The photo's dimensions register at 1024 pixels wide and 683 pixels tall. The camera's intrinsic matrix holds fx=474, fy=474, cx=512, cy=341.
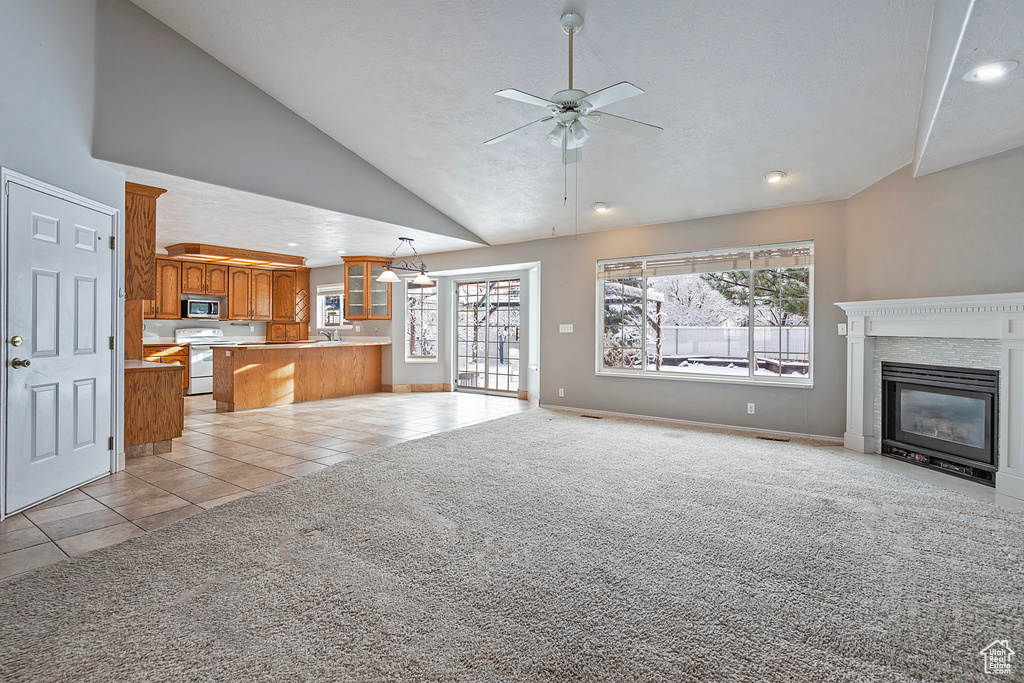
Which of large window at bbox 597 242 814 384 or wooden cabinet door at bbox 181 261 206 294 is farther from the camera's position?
wooden cabinet door at bbox 181 261 206 294

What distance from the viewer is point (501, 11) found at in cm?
320

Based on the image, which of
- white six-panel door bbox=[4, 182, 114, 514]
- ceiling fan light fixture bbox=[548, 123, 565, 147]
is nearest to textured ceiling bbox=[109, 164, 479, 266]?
white six-panel door bbox=[4, 182, 114, 514]

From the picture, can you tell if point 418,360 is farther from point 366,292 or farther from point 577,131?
point 577,131

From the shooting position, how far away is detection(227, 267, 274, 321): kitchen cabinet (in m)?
8.98

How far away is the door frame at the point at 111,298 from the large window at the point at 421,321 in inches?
196

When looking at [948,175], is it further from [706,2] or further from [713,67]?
[706,2]

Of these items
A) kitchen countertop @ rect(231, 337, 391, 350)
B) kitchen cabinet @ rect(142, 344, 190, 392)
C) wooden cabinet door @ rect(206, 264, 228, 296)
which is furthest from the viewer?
wooden cabinet door @ rect(206, 264, 228, 296)

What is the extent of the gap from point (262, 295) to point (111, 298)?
6040mm

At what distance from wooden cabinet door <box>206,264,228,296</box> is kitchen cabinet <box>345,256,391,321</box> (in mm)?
2388

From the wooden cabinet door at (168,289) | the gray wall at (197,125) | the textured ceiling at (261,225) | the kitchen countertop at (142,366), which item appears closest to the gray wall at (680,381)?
the textured ceiling at (261,225)

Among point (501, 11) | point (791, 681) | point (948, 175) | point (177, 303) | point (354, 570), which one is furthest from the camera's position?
point (177, 303)

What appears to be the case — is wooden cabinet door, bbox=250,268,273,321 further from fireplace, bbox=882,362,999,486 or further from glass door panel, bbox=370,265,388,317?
fireplace, bbox=882,362,999,486

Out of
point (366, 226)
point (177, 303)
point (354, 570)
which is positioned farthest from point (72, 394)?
point (177, 303)

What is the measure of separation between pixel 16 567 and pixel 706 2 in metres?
4.84
